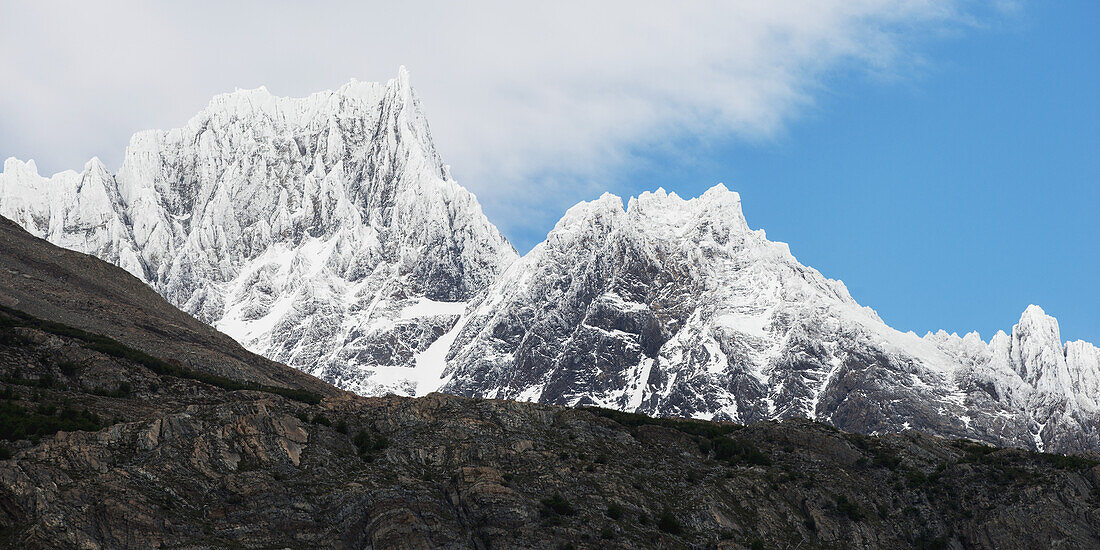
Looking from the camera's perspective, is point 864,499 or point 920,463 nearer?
point 864,499

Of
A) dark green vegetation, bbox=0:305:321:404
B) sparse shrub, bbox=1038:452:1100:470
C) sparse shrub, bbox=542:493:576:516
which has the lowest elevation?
sparse shrub, bbox=542:493:576:516

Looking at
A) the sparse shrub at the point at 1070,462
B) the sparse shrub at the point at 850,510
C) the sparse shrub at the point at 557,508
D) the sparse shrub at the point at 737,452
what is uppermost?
the sparse shrub at the point at 1070,462

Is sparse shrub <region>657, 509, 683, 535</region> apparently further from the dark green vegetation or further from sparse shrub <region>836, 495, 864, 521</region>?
the dark green vegetation

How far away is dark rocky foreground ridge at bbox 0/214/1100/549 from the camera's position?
289 ft

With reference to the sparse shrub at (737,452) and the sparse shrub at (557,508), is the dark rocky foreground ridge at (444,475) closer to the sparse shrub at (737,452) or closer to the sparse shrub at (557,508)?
the sparse shrub at (557,508)

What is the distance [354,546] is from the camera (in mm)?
89812

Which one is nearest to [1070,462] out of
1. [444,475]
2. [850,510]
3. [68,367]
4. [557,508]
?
[850,510]

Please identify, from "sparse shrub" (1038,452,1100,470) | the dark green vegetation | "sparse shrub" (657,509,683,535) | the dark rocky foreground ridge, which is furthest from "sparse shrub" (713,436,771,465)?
the dark green vegetation

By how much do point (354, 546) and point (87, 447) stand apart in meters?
24.4

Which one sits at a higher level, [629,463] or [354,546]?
[629,463]

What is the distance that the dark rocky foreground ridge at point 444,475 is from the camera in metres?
88.0

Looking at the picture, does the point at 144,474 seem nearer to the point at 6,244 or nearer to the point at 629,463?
the point at 629,463

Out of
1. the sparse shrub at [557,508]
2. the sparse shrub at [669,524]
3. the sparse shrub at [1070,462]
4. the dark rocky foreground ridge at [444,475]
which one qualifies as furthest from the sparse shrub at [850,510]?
the sparse shrub at [557,508]

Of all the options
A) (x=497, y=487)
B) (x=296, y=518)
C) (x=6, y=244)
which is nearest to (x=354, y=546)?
(x=296, y=518)
